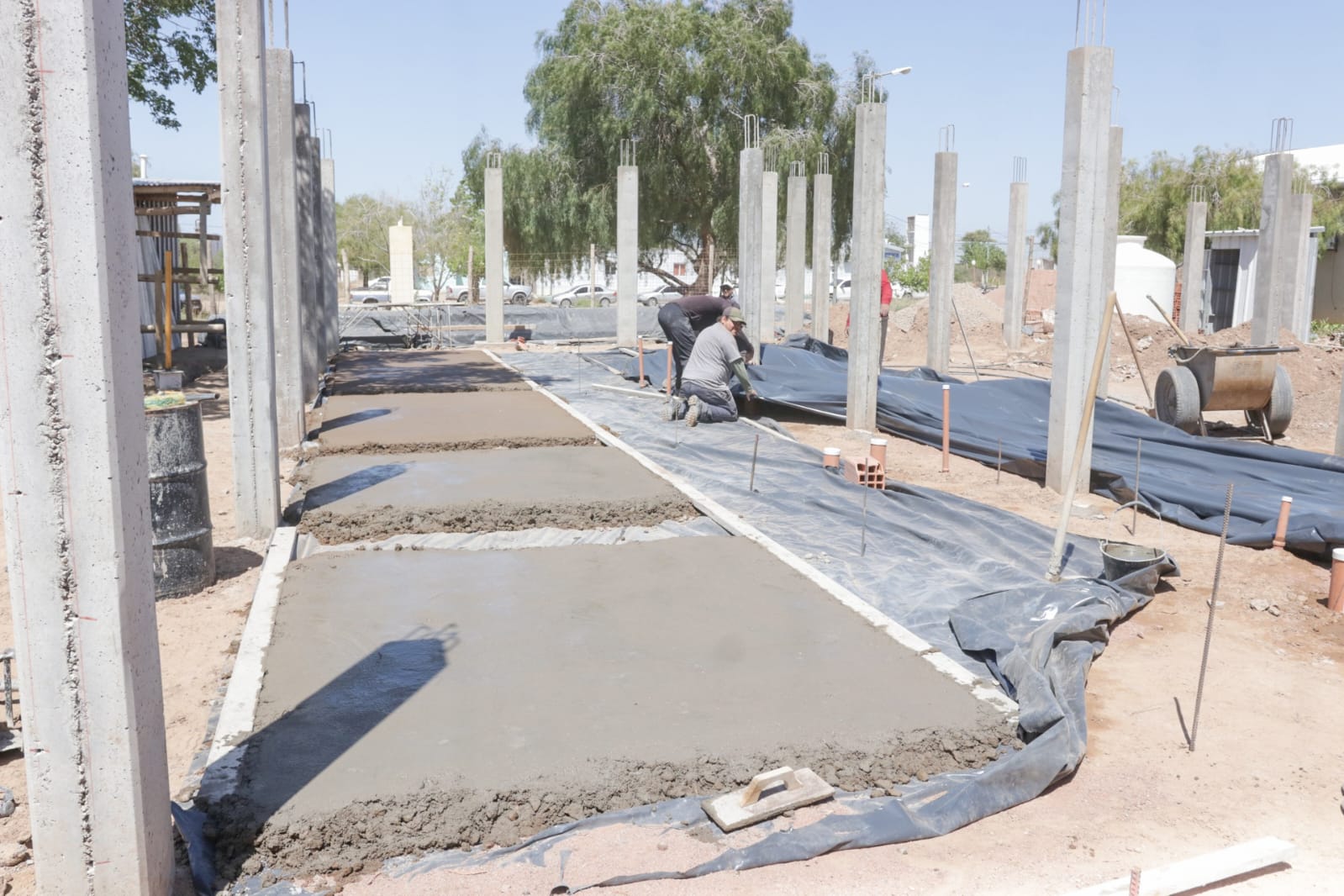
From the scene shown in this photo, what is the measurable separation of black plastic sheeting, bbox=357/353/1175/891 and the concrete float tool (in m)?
0.05

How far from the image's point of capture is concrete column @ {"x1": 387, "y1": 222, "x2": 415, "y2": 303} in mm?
29453

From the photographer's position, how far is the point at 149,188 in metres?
15.2

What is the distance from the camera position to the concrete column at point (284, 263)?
10188mm

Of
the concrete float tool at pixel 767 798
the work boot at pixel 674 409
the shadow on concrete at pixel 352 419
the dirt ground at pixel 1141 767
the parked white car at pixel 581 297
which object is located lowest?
the dirt ground at pixel 1141 767

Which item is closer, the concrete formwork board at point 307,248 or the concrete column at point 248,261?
the concrete column at point 248,261

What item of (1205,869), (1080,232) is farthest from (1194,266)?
(1205,869)

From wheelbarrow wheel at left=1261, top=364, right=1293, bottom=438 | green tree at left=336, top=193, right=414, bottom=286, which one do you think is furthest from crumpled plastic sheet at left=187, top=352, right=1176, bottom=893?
green tree at left=336, top=193, right=414, bottom=286

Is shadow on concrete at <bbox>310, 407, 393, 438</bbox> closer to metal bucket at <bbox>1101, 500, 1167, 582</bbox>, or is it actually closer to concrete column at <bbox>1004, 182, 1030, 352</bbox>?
metal bucket at <bbox>1101, 500, 1167, 582</bbox>

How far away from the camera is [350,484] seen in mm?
8516

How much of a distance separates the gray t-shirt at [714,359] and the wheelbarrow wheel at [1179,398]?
15.2ft

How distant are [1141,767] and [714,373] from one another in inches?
306

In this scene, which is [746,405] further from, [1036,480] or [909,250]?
[909,250]

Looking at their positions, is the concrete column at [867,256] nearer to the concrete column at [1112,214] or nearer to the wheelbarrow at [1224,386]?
the concrete column at [1112,214]

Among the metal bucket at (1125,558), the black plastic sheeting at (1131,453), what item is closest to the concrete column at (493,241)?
the black plastic sheeting at (1131,453)
